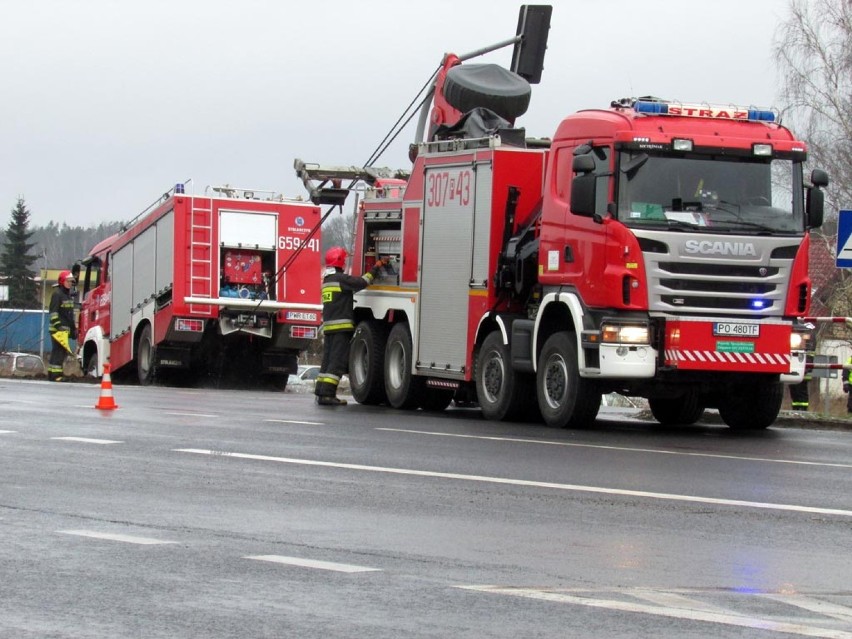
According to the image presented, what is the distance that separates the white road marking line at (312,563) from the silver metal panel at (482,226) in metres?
11.2

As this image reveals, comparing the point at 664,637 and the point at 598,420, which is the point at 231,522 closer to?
the point at 664,637

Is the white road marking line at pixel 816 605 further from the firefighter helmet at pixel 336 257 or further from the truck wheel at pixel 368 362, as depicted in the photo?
the firefighter helmet at pixel 336 257

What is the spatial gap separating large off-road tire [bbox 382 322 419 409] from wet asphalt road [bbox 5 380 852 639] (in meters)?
5.04

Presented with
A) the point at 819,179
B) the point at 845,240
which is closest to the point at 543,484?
the point at 819,179

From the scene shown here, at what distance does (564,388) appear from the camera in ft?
55.9

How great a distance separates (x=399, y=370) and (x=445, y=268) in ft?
6.31

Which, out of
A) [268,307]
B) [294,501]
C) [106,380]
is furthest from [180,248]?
[294,501]

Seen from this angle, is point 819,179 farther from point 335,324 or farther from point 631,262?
point 335,324

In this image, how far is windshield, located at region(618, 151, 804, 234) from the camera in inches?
643

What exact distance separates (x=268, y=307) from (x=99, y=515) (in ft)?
68.5

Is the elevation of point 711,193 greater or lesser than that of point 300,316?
greater

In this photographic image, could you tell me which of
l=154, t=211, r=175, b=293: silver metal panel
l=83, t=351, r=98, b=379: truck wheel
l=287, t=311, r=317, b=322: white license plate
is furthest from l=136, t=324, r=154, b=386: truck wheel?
l=83, t=351, r=98, b=379: truck wheel

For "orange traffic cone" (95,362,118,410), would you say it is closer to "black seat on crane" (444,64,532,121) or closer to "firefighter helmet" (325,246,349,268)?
"firefighter helmet" (325,246,349,268)

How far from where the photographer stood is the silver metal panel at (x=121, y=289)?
31781 millimetres
